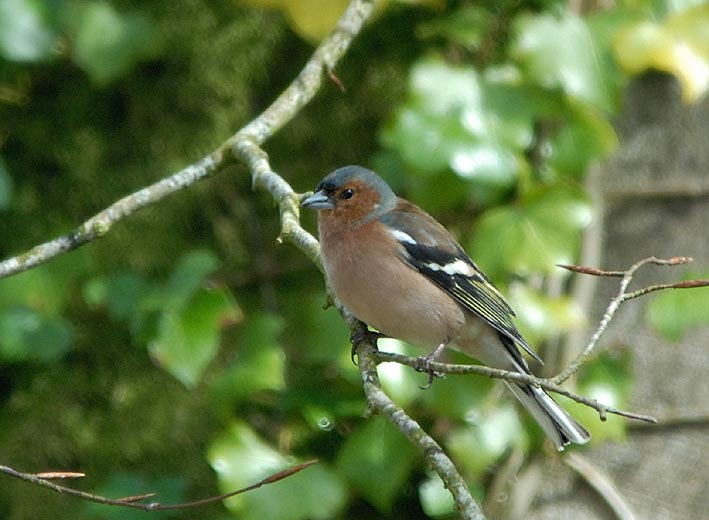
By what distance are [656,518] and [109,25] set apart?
3.25m

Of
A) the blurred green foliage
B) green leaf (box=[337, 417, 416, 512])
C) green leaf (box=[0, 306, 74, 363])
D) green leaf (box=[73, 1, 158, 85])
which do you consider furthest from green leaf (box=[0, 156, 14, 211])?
green leaf (box=[337, 417, 416, 512])

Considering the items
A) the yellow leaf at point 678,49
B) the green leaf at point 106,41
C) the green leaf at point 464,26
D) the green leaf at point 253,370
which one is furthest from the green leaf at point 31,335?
the yellow leaf at point 678,49

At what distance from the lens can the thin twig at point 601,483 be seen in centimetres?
462

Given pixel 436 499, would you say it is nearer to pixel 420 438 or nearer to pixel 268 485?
pixel 268 485

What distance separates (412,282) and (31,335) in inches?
70.5

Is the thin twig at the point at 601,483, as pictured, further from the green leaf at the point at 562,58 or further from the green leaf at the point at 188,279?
the green leaf at the point at 188,279

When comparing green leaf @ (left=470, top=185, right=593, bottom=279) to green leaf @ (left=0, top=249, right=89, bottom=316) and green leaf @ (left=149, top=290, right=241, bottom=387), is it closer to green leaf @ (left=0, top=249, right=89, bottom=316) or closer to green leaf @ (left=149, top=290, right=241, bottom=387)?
green leaf @ (left=149, top=290, right=241, bottom=387)

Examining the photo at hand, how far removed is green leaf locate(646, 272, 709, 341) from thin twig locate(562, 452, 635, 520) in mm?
953

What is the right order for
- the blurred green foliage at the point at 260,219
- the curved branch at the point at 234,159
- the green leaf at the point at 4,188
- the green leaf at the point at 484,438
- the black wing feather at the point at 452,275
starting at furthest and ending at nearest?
the green leaf at the point at 4,188 < the green leaf at the point at 484,438 < the blurred green foliage at the point at 260,219 < the black wing feather at the point at 452,275 < the curved branch at the point at 234,159

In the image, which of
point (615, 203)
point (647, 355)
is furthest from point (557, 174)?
point (647, 355)

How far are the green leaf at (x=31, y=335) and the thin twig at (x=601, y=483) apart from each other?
2.30 meters

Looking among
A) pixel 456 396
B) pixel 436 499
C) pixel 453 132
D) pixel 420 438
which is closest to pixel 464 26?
pixel 453 132

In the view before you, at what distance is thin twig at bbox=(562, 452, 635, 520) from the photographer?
462 cm

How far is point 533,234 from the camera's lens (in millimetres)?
4125
